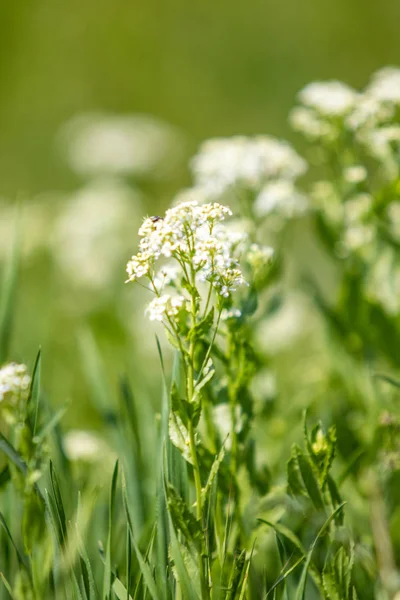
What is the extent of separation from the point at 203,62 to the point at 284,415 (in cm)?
970

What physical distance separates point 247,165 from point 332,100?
311 millimetres

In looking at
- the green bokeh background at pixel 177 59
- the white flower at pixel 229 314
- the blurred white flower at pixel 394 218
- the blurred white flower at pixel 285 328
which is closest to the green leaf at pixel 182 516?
the white flower at pixel 229 314

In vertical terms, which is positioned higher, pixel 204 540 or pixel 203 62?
pixel 203 62

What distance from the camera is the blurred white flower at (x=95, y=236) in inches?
168

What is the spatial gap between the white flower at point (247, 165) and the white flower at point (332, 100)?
0.15m


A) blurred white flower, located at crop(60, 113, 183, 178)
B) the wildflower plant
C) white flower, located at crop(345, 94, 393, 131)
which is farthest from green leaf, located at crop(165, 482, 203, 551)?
blurred white flower, located at crop(60, 113, 183, 178)

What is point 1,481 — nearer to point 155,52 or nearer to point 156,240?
point 156,240

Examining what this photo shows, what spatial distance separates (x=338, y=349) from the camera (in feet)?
6.98

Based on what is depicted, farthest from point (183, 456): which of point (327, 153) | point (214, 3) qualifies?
point (214, 3)

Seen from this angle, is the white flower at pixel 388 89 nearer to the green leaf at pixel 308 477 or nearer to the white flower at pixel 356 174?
the white flower at pixel 356 174

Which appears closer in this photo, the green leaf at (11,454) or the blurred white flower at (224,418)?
the green leaf at (11,454)

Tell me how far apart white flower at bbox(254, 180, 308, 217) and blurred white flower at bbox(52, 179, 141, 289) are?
7.26 ft

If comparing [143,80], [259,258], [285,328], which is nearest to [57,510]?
[259,258]

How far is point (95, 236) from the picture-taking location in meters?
4.38
